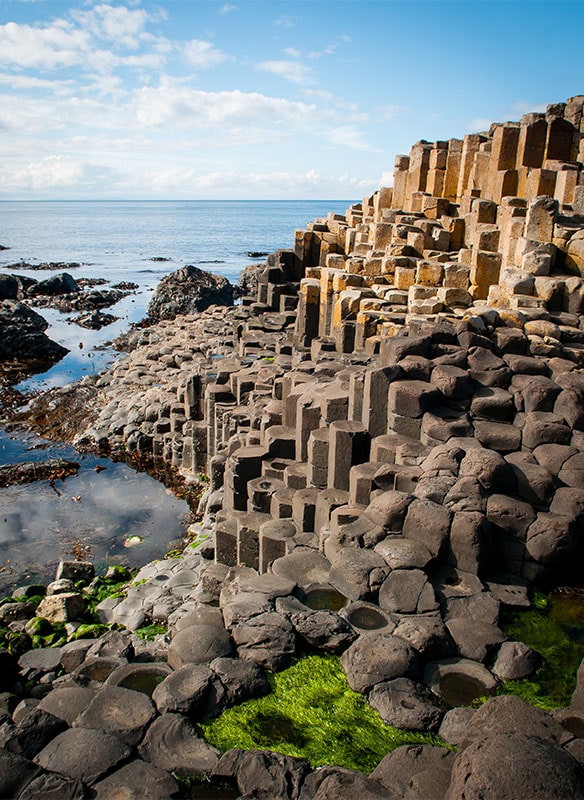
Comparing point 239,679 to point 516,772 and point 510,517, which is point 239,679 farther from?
point 510,517

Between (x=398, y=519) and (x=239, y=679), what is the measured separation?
279cm

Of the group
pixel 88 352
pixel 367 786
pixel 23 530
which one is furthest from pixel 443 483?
pixel 88 352

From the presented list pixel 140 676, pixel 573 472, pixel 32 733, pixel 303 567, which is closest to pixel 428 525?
pixel 303 567

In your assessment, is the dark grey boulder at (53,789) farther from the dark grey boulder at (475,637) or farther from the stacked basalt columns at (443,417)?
the stacked basalt columns at (443,417)

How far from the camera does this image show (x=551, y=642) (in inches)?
278

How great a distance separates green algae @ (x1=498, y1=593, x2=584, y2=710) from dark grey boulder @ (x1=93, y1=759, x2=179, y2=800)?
10.4 ft

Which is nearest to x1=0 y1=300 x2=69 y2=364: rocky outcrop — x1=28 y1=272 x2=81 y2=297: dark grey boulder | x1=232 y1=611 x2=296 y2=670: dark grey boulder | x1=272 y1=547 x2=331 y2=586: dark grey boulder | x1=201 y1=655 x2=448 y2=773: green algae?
x1=28 y1=272 x2=81 y2=297: dark grey boulder

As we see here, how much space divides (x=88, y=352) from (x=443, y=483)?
88.6ft

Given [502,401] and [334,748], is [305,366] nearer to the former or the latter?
[502,401]

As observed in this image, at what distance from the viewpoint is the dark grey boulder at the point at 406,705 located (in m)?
5.79

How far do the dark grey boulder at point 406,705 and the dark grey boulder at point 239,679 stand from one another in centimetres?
103

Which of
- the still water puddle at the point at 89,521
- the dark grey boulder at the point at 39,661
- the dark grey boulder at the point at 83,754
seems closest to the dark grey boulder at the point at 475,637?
the dark grey boulder at the point at 83,754

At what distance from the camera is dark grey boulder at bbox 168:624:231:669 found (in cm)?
665

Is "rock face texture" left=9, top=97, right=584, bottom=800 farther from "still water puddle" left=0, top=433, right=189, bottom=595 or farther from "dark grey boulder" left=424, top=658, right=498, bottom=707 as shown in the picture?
"still water puddle" left=0, top=433, right=189, bottom=595
